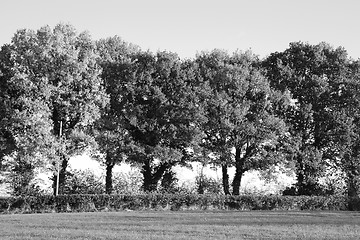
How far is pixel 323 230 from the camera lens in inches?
888

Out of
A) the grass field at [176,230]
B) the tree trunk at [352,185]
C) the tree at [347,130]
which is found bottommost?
the grass field at [176,230]

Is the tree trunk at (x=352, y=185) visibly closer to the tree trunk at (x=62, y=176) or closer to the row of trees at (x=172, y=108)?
the row of trees at (x=172, y=108)

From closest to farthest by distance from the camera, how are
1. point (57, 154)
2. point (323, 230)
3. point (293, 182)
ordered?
point (323, 230) < point (57, 154) < point (293, 182)

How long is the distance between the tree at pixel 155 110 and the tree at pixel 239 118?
1947 mm

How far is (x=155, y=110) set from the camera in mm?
45594

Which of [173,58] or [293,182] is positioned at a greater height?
[173,58]

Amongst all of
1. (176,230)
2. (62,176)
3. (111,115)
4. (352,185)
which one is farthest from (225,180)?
(176,230)

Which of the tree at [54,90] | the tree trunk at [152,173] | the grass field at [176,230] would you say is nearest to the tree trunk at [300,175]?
the tree trunk at [152,173]

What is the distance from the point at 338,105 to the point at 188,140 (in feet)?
50.6

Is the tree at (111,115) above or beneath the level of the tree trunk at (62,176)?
above

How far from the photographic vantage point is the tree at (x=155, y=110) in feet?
146

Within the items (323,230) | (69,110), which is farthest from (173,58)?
(323,230)

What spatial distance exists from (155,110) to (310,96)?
49.8 feet

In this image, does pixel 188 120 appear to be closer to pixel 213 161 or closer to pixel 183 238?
pixel 213 161
